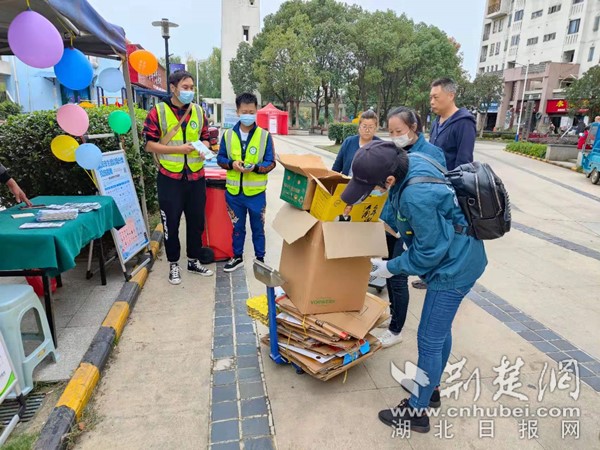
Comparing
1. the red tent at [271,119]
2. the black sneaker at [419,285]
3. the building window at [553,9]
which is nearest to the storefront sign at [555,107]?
the building window at [553,9]

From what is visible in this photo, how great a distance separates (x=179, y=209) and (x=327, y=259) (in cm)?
214

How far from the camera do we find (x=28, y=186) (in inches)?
166

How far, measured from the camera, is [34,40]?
2.58 m

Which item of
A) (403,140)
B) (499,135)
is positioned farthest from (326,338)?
(499,135)

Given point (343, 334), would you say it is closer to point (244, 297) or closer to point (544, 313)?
point (244, 297)

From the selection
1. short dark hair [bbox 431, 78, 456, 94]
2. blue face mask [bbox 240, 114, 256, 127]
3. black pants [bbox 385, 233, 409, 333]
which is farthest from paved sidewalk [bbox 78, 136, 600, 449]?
short dark hair [bbox 431, 78, 456, 94]

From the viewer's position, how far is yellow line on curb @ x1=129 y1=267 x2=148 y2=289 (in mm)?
3945

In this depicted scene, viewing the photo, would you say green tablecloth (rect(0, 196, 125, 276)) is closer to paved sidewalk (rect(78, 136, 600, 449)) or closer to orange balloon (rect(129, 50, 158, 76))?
paved sidewalk (rect(78, 136, 600, 449))

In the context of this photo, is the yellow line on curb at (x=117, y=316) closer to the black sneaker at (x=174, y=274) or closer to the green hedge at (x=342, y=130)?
the black sneaker at (x=174, y=274)

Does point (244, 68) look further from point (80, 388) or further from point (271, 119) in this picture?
point (80, 388)

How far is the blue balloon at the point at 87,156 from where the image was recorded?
11.0 ft

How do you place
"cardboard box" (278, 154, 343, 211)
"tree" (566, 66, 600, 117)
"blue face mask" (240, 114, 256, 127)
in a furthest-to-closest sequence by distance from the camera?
1. "tree" (566, 66, 600, 117)
2. "blue face mask" (240, 114, 256, 127)
3. "cardboard box" (278, 154, 343, 211)

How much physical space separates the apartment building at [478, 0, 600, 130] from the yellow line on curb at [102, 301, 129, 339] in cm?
3546

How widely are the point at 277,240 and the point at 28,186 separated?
2.93 m
